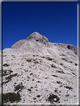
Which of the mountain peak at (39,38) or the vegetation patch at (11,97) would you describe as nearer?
the vegetation patch at (11,97)

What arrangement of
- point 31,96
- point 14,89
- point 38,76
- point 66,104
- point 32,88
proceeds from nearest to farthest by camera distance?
point 66,104
point 31,96
point 14,89
point 32,88
point 38,76

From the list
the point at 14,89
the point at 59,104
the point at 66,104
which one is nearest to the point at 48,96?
the point at 59,104

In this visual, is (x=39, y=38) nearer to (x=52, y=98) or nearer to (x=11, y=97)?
(x=52, y=98)

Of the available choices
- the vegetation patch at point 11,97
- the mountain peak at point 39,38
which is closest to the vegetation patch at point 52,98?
the vegetation patch at point 11,97

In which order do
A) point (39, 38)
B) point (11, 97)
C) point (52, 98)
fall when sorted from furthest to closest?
1. point (39, 38)
2. point (52, 98)
3. point (11, 97)

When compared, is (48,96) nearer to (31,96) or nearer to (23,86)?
(31,96)

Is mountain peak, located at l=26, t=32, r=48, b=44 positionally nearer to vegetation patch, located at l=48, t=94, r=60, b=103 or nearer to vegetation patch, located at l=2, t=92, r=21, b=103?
vegetation patch, located at l=48, t=94, r=60, b=103

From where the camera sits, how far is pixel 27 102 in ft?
25.9

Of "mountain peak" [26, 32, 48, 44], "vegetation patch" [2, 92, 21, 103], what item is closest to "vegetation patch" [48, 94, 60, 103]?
"vegetation patch" [2, 92, 21, 103]

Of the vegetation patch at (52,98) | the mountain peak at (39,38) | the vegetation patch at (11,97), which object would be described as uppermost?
the mountain peak at (39,38)

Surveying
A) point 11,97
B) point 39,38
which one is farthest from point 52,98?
point 39,38

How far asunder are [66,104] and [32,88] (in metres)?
4.97

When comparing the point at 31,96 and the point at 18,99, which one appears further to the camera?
the point at 31,96

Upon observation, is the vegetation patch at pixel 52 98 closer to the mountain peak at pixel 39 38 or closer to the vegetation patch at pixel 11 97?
the vegetation patch at pixel 11 97
